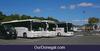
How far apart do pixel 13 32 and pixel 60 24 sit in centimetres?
3440

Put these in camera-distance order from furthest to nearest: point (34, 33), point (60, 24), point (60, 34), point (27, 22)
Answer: point (60, 24)
point (60, 34)
point (27, 22)
point (34, 33)

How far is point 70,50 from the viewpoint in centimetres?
1128

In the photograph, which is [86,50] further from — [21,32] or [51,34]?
[51,34]

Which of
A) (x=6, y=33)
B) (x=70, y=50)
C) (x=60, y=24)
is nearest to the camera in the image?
(x=70, y=50)

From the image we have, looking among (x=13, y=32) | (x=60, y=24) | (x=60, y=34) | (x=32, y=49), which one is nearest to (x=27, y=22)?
(x=13, y=32)

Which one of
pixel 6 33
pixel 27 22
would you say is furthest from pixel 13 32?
pixel 27 22

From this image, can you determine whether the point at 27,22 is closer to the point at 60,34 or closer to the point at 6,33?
the point at 6,33

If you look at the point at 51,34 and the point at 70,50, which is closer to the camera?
the point at 70,50

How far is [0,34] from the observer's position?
35562 millimetres

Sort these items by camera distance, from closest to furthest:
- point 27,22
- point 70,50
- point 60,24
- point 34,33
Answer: point 70,50
point 34,33
point 27,22
point 60,24

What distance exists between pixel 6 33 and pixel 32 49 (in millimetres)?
23926

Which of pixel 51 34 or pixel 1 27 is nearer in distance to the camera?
pixel 1 27

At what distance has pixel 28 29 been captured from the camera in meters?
40.5

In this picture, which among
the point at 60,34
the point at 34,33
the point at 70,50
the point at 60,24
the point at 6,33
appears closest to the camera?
the point at 70,50
